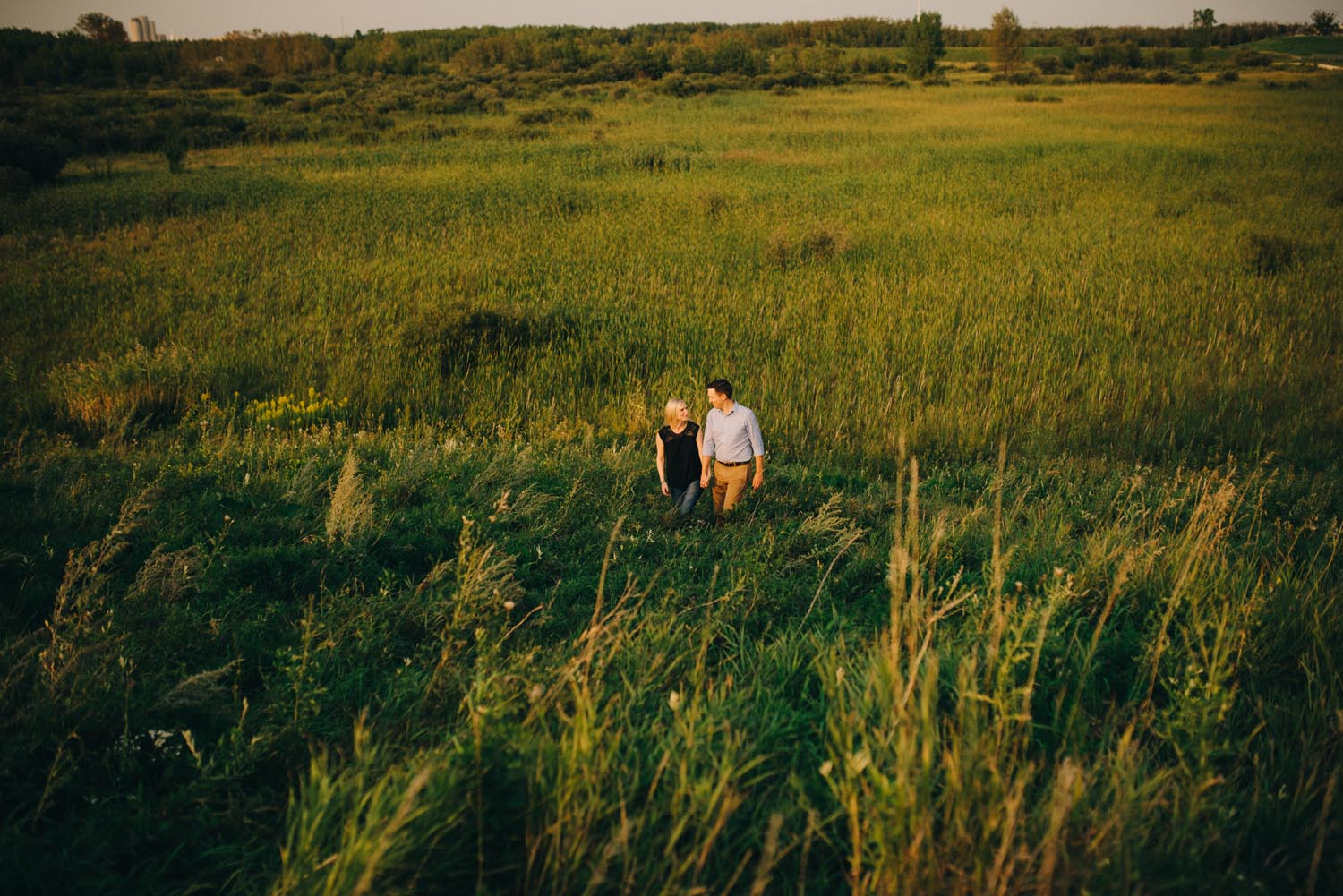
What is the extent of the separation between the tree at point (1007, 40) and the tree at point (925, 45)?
535 centimetres

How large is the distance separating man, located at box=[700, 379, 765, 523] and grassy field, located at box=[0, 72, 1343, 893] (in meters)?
0.32

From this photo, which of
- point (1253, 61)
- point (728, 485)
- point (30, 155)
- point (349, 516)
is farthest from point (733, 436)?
point (1253, 61)

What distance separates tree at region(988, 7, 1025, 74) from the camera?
64688 millimetres

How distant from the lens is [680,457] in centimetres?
529

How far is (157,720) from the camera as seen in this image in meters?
2.93

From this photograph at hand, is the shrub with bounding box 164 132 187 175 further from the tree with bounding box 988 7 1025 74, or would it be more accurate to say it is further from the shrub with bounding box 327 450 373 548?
the tree with bounding box 988 7 1025 74

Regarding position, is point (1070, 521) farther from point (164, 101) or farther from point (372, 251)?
point (164, 101)

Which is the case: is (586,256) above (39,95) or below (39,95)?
below

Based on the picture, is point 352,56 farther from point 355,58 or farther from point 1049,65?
point 1049,65

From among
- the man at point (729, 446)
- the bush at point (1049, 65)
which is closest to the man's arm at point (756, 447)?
the man at point (729, 446)

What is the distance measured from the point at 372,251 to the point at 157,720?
11859 millimetres

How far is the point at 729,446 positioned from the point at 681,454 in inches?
14.6

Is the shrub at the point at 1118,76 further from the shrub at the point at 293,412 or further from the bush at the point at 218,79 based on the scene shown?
the bush at the point at 218,79

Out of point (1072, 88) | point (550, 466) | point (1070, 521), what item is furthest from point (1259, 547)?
point (1072, 88)
